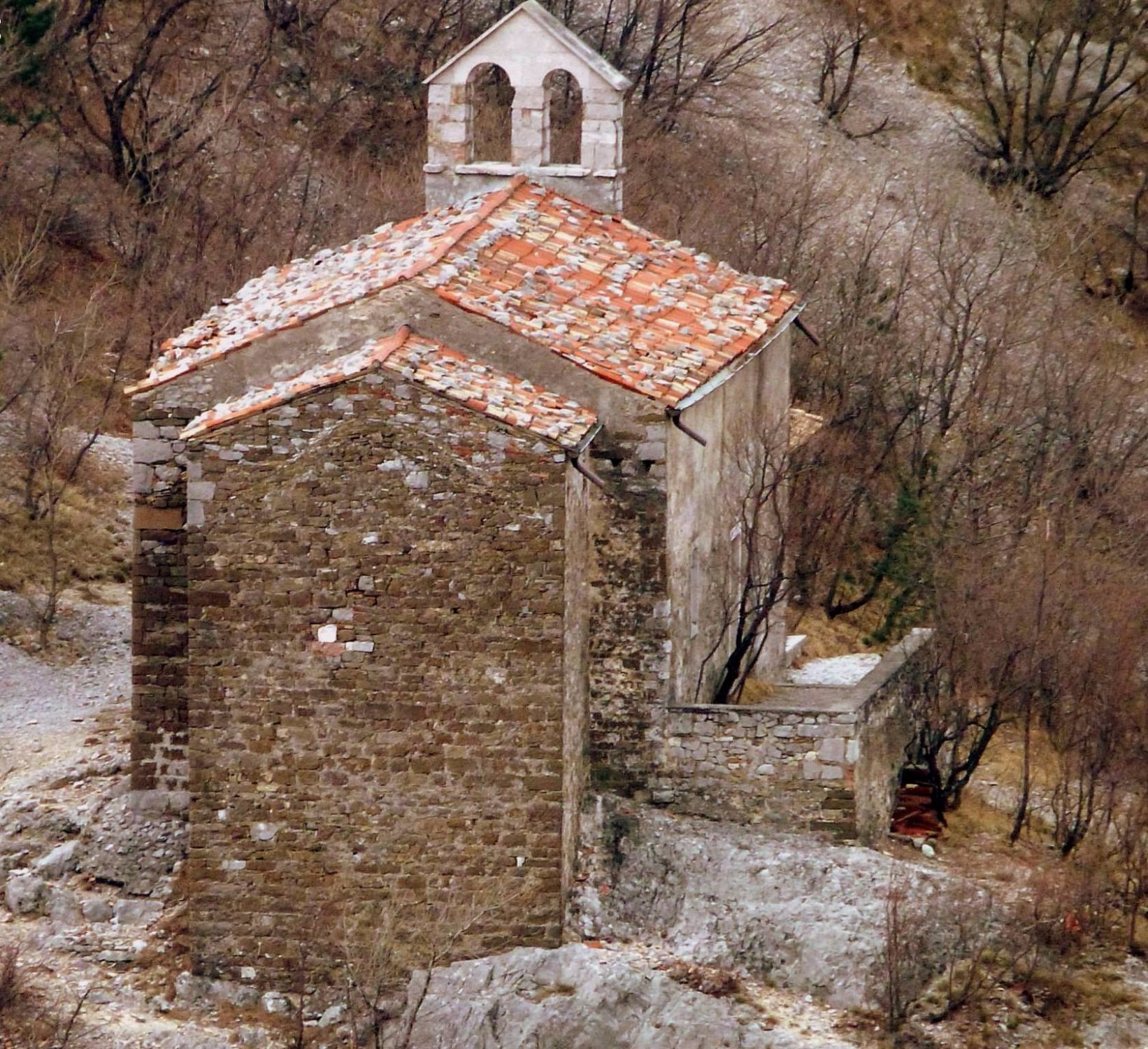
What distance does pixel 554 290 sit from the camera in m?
18.6

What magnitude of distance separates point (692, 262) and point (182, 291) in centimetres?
1200

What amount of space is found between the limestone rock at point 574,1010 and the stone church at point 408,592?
30 cm

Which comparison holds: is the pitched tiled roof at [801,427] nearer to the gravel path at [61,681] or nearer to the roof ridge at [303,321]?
the roof ridge at [303,321]

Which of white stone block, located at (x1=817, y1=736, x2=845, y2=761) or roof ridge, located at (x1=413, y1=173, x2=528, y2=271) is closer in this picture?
roof ridge, located at (x1=413, y1=173, x2=528, y2=271)

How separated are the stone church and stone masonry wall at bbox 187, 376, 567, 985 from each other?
2 cm

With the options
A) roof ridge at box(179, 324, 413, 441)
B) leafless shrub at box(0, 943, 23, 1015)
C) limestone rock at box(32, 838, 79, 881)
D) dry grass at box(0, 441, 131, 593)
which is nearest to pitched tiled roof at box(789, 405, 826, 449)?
roof ridge at box(179, 324, 413, 441)

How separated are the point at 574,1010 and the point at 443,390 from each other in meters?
4.46

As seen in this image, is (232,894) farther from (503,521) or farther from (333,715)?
(503,521)

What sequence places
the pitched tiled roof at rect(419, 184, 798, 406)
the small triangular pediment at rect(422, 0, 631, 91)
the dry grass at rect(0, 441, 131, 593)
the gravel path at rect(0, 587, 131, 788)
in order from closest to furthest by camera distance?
the pitched tiled roof at rect(419, 184, 798, 406)
the small triangular pediment at rect(422, 0, 631, 91)
the gravel path at rect(0, 587, 131, 788)
the dry grass at rect(0, 441, 131, 593)

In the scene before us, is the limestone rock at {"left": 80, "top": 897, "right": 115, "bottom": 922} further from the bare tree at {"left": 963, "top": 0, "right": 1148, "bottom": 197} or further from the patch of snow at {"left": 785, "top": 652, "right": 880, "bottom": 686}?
the bare tree at {"left": 963, "top": 0, "right": 1148, "bottom": 197}

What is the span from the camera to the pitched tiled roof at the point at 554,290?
17781 mm

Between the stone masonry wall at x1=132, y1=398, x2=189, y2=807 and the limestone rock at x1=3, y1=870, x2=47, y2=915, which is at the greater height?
the stone masonry wall at x1=132, y1=398, x2=189, y2=807

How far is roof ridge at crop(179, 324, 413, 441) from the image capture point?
16.2m

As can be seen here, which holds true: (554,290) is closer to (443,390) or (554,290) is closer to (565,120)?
(443,390)
